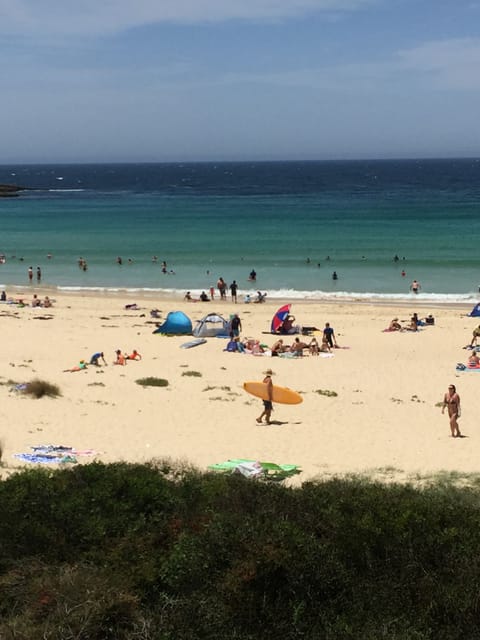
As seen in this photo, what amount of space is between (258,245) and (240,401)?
36.8 m

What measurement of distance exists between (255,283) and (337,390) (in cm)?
2181

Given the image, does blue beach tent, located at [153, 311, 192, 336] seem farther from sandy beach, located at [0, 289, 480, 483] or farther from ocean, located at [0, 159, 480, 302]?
ocean, located at [0, 159, 480, 302]

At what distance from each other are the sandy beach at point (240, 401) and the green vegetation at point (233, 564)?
393cm

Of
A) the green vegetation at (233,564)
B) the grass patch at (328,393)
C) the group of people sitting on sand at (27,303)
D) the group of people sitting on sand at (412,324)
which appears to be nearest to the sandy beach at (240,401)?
the grass patch at (328,393)

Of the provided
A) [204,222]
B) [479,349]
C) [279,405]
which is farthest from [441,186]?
[279,405]

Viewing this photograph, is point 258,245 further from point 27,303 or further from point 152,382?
point 152,382

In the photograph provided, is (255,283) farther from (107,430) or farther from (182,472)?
(182,472)

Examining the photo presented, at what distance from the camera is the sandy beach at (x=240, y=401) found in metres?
13.7

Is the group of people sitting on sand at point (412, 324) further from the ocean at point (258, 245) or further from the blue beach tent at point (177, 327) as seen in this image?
the ocean at point (258, 245)

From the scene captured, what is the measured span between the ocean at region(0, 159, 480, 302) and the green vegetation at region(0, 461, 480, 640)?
95.2 feet

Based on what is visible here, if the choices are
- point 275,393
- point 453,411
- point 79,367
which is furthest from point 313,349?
point 453,411

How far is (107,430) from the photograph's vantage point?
15.0 metres

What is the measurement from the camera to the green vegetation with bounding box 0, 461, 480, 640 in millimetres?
6129

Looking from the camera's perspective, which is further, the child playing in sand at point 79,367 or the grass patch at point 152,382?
the child playing in sand at point 79,367
